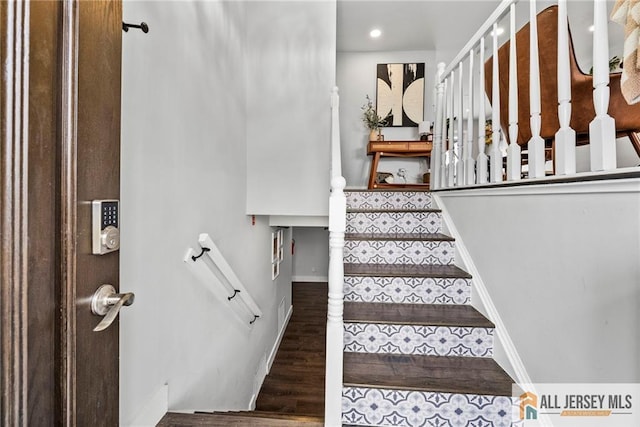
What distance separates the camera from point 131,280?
107 cm

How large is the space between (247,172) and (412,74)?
121 inches

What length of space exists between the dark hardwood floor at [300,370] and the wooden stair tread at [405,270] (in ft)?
5.10

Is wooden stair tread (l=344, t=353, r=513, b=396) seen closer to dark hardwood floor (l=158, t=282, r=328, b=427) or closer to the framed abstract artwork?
dark hardwood floor (l=158, t=282, r=328, b=427)

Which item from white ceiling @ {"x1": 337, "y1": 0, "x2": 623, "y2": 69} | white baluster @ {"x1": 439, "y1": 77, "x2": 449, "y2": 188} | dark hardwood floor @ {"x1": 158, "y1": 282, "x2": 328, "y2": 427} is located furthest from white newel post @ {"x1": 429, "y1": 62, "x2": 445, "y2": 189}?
dark hardwood floor @ {"x1": 158, "y1": 282, "x2": 328, "y2": 427}

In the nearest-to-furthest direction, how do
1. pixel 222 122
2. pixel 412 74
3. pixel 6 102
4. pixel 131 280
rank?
pixel 6 102 → pixel 131 280 → pixel 222 122 → pixel 412 74

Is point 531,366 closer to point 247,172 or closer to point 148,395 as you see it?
point 148,395

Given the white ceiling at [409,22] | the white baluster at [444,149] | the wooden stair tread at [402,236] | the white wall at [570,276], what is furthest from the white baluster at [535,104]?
the white ceiling at [409,22]

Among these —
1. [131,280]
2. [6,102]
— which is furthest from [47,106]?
[131,280]

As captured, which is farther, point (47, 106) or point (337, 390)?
point (337, 390)

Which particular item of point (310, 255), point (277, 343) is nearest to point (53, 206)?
point (277, 343)

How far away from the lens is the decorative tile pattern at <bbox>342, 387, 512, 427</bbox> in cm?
132

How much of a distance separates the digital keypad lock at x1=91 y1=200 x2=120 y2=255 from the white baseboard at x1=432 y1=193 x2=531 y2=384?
165cm

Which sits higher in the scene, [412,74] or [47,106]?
[412,74]

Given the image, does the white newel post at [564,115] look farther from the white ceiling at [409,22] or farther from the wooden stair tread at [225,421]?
the white ceiling at [409,22]
